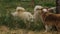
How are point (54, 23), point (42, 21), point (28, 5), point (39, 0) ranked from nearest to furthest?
1. point (54, 23)
2. point (42, 21)
3. point (28, 5)
4. point (39, 0)

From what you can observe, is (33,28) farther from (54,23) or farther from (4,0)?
(4,0)

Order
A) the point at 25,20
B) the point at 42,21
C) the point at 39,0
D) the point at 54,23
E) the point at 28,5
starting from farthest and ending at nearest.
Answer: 1. the point at 39,0
2. the point at 28,5
3. the point at 25,20
4. the point at 42,21
5. the point at 54,23

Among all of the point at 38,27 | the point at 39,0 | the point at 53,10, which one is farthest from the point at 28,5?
the point at 38,27

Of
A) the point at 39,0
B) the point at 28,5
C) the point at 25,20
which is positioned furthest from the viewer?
the point at 39,0

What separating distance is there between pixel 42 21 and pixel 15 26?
31.4 inches

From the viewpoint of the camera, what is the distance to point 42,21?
289 inches

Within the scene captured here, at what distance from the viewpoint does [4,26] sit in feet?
24.7

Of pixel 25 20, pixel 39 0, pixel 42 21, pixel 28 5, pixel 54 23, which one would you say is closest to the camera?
pixel 54 23

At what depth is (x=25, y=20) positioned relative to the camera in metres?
7.82

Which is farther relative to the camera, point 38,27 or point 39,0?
point 39,0

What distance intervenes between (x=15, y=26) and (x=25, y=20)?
1.85 ft

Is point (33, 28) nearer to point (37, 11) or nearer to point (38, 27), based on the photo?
point (38, 27)

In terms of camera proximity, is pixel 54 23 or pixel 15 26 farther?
pixel 15 26

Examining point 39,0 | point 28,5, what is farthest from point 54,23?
point 39,0
